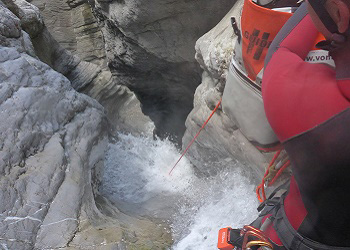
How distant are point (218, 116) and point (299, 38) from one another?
2185mm

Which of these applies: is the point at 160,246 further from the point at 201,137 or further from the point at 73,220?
the point at 201,137

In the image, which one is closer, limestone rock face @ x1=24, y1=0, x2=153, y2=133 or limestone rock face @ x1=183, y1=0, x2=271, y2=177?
limestone rock face @ x1=183, y1=0, x2=271, y2=177

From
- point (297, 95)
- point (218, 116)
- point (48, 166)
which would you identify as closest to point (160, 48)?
point (218, 116)

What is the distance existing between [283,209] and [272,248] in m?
0.19

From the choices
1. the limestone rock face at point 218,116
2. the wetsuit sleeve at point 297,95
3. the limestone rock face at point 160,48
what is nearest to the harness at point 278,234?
the wetsuit sleeve at point 297,95

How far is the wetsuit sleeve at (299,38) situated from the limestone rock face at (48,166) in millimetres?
2053

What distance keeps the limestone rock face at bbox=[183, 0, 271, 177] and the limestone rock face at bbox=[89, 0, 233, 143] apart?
121 centimetres

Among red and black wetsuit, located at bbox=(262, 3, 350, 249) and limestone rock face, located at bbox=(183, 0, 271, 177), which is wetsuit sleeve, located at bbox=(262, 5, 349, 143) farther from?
limestone rock face, located at bbox=(183, 0, 271, 177)

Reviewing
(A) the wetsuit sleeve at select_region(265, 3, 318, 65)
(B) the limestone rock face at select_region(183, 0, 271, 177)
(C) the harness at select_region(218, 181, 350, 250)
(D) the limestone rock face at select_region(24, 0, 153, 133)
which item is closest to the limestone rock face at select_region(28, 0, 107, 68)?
(D) the limestone rock face at select_region(24, 0, 153, 133)

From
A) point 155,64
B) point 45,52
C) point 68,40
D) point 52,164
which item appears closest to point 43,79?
point 52,164

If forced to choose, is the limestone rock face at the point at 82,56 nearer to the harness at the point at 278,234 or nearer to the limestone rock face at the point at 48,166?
the limestone rock face at the point at 48,166

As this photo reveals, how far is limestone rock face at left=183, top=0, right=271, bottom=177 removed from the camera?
2995 mm

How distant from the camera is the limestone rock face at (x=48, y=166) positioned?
8.45ft

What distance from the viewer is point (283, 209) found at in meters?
1.54
